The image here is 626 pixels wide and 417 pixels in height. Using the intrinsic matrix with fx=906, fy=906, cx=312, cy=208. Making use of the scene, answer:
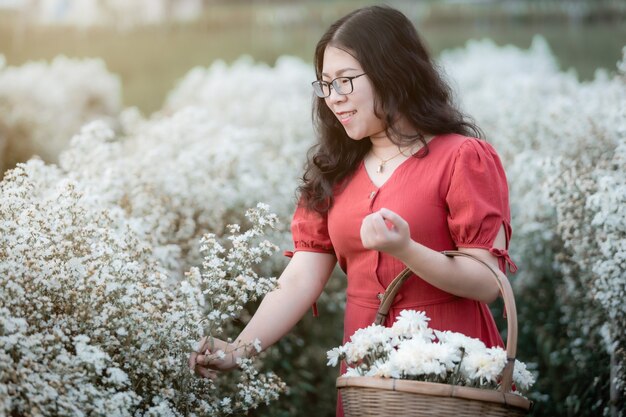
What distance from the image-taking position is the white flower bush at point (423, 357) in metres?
2.19

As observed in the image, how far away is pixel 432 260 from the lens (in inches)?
93.0

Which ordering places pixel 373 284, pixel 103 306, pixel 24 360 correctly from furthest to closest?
pixel 373 284 → pixel 103 306 → pixel 24 360

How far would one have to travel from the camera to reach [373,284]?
8.92 feet

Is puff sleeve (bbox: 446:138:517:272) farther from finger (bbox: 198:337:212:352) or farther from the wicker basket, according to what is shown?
finger (bbox: 198:337:212:352)

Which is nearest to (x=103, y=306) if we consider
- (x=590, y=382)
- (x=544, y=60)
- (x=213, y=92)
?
(x=590, y=382)

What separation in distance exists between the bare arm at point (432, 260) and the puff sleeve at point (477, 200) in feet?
0.12

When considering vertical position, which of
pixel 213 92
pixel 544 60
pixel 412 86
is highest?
pixel 544 60

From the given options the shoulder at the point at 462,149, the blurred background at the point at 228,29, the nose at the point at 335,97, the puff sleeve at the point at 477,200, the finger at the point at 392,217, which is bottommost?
the finger at the point at 392,217

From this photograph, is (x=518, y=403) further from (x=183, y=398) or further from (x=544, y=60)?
(x=544, y=60)

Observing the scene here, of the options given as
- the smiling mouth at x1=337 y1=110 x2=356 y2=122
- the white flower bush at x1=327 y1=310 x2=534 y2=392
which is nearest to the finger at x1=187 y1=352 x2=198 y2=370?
the white flower bush at x1=327 y1=310 x2=534 y2=392

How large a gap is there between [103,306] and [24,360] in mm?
390

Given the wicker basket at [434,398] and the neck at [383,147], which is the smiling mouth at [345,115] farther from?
the wicker basket at [434,398]

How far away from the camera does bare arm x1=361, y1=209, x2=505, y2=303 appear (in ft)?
7.32

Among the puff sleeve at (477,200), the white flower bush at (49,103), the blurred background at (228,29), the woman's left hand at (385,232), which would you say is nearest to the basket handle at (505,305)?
the puff sleeve at (477,200)
